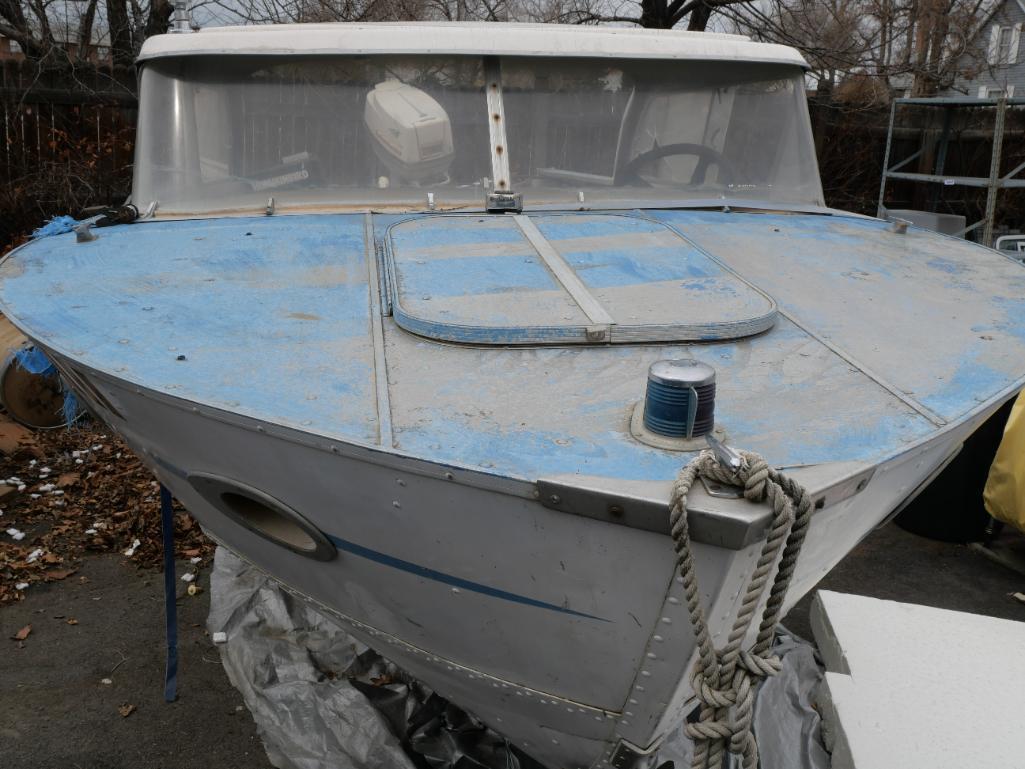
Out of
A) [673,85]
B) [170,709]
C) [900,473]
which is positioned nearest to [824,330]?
[900,473]

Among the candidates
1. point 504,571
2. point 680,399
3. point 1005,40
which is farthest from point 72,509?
point 1005,40

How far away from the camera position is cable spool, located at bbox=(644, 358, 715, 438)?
1.65 m

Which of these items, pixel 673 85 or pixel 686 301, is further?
pixel 673 85

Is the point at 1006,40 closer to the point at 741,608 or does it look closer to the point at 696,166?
the point at 696,166

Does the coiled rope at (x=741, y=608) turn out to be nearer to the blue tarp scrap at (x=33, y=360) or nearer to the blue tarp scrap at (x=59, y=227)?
the blue tarp scrap at (x=59, y=227)

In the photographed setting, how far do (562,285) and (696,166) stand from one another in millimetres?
1553

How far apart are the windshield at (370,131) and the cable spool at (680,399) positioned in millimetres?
1908

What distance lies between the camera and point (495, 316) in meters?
2.27

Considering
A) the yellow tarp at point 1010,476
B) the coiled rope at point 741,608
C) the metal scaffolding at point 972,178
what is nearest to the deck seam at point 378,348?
the coiled rope at point 741,608

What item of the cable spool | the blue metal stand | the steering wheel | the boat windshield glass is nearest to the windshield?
the boat windshield glass

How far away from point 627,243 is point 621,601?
1.46 m

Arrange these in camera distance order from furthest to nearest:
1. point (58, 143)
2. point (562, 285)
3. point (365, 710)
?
1. point (58, 143)
2. point (365, 710)
3. point (562, 285)

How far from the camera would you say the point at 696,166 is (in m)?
3.78

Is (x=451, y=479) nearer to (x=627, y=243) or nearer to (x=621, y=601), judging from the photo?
(x=621, y=601)
